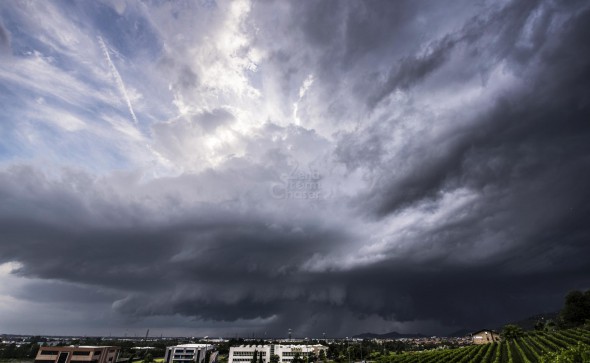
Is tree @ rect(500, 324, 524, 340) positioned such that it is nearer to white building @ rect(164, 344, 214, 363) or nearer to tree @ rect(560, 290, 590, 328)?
tree @ rect(560, 290, 590, 328)

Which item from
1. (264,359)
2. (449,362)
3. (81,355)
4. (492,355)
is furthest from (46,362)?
(492,355)

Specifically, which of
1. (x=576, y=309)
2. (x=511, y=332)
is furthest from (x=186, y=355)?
(x=576, y=309)

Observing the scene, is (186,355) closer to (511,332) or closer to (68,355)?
(68,355)

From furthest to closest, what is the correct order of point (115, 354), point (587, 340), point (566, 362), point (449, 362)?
point (115, 354) → point (449, 362) → point (587, 340) → point (566, 362)

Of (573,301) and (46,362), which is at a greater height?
(573,301)

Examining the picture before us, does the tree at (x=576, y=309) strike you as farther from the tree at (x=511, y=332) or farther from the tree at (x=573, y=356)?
the tree at (x=573, y=356)

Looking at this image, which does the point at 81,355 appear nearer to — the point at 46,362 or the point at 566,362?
the point at 46,362

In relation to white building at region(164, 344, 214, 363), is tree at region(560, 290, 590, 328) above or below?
above

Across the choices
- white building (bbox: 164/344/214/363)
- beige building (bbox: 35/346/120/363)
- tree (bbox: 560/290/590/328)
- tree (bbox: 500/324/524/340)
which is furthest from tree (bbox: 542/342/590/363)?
white building (bbox: 164/344/214/363)

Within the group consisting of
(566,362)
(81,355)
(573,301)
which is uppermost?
(573,301)

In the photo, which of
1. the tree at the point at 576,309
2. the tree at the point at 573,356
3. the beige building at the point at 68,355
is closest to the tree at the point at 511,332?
the tree at the point at 576,309
